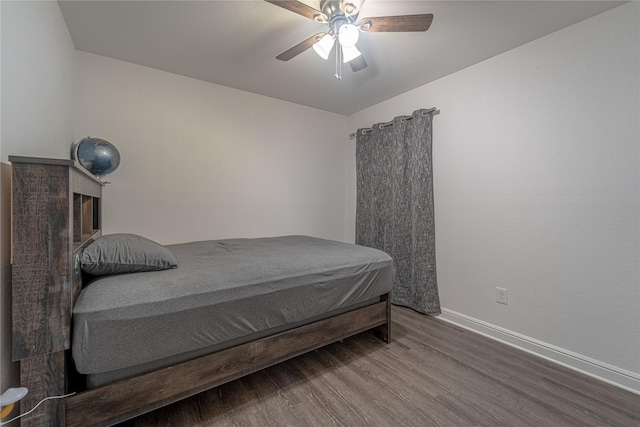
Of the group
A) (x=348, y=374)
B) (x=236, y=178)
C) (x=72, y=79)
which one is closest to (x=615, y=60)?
(x=348, y=374)

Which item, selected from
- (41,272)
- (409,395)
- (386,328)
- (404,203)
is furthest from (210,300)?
(404,203)

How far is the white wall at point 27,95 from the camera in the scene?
3.25 ft

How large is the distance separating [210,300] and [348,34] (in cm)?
172

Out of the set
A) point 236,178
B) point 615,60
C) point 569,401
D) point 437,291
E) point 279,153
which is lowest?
point 569,401

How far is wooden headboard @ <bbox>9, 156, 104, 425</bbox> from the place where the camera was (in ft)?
2.99

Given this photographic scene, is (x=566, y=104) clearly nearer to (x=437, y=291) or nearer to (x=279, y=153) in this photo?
(x=437, y=291)

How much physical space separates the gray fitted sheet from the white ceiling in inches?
66.7

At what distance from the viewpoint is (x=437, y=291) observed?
2676mm

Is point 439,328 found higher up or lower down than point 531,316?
lower down

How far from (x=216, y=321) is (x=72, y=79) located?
235 cm

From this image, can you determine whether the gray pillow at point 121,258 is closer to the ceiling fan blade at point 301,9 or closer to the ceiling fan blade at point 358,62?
the ceiling fan blade at point 301,9

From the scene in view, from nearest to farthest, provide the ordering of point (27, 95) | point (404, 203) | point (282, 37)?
point (27, 95) → point (282, 37) → point (404, 203)

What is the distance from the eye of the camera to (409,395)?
1.53m

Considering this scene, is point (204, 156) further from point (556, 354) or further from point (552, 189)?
point (556, 354)
